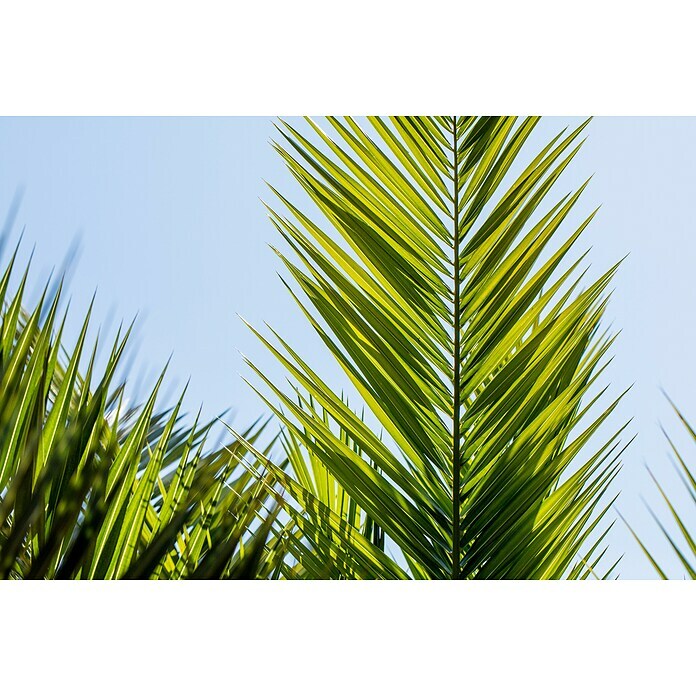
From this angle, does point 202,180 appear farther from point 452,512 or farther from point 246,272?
point 452,512

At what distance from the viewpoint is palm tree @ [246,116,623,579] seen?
0.58 m

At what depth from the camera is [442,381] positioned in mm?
656

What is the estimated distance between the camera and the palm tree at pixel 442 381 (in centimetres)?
58

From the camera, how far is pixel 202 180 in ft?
5.11
